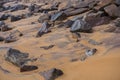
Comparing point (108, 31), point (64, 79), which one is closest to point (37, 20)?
point (108, 31)

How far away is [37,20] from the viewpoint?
8.43 m

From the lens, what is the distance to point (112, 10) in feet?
22.1

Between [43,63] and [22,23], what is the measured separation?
4.08 m

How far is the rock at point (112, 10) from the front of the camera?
6.62 meters

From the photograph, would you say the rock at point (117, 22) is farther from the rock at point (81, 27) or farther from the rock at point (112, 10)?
the rock at point (81, 27)

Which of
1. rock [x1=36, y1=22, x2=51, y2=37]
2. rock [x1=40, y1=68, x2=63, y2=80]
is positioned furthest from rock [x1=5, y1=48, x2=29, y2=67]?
rock [x1=36, y1=22, x2=51, y2=37]

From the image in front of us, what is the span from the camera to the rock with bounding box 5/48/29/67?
475cm

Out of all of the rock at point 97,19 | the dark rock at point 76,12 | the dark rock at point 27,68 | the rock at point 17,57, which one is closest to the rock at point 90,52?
the dark rock at point 27,68

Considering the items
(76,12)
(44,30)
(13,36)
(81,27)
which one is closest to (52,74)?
(81,27)

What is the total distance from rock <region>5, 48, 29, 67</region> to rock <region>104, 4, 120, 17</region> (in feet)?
7.69

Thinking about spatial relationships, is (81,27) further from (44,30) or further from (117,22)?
(44,30)

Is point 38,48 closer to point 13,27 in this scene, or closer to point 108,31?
point 108,31

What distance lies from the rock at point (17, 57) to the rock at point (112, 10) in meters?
2.34

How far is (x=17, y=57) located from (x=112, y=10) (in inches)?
108
